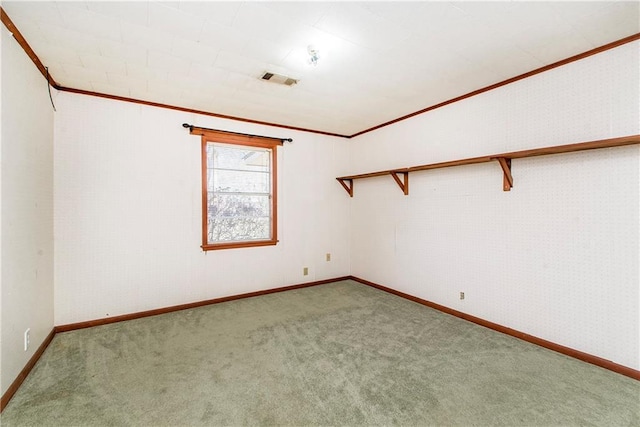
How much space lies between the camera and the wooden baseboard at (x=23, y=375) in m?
1.80

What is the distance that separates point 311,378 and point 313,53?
2480 millimetres

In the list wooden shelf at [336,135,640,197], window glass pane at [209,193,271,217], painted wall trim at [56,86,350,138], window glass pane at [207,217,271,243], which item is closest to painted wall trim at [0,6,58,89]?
painted wall trim at [56,86,350,138]

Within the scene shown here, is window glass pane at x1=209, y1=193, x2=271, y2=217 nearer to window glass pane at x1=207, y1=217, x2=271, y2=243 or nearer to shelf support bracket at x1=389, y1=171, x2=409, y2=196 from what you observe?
window glass pane at x1=207, y1=217, x2=271, y2=243

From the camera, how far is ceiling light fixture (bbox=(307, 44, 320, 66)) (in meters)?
2.22

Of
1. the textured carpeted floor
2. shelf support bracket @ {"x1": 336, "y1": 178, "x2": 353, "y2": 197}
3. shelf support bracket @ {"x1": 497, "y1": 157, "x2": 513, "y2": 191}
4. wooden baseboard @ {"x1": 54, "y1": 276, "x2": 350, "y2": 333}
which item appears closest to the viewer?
the textured carpeted floor

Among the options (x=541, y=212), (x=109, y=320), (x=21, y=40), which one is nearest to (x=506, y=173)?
(x=541, y=212)

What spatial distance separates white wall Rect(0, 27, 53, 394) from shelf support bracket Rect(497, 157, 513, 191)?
385 centimetres

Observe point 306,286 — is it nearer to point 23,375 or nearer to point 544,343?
point 544,343

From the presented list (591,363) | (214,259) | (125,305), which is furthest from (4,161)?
(591,363)

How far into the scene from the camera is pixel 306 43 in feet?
7.13

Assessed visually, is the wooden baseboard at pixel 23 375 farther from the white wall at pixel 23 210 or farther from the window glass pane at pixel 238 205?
the window glass pane at pixel 238 205

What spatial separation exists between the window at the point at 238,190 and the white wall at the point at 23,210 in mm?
1466

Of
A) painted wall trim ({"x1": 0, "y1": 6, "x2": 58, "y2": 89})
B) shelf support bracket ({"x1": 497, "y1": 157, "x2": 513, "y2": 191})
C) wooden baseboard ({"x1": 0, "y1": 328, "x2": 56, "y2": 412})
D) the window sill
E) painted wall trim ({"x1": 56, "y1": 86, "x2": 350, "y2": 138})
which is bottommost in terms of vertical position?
wooden baseboard ({"x1": 0, "y1": 328, "x2": 56, "y2": 412})

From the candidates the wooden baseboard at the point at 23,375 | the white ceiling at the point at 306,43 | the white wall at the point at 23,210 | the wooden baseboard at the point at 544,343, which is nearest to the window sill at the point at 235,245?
the white wall at the point at 23,210
